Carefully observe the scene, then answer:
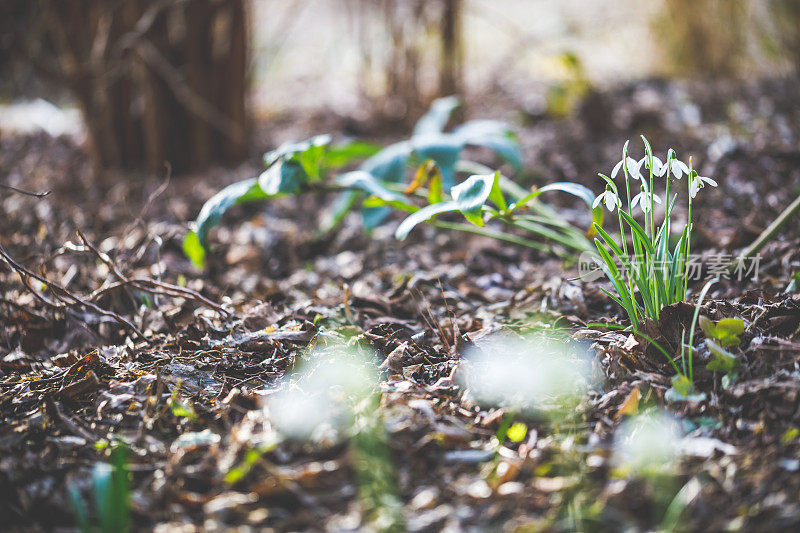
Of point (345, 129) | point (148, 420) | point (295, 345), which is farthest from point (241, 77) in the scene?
point (148, 420)

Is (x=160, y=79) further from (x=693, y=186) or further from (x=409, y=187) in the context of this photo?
(x=693, y=186)

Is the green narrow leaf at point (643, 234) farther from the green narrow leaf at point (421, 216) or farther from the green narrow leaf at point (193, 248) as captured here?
the green narrow leaf at point (193, 248)

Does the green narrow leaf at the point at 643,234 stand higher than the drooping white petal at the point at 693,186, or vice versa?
the drooping white petal at the point at 693,186

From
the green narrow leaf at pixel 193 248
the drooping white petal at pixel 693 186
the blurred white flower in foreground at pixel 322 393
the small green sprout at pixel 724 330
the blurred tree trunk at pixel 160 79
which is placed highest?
the blurred tree trunk at pixel 160 79

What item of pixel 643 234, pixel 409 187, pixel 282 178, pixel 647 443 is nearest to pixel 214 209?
pixel 282 178

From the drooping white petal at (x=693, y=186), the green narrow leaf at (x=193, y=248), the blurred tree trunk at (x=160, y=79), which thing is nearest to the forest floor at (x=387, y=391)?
the green narrow leaf at (x=193, y=248)

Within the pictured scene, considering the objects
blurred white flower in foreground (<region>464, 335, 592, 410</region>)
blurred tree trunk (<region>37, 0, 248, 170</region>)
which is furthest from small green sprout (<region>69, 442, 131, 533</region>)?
blurred tree trunk (<region>37, 0, 248, 170</region>)

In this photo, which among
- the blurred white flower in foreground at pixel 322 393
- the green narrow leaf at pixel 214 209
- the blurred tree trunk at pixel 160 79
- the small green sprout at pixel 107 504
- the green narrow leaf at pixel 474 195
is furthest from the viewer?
the blurred tree trunk at pixel 160 79
